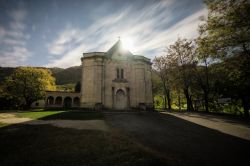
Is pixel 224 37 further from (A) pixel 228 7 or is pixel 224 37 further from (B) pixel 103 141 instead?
(B) pixel 103 141

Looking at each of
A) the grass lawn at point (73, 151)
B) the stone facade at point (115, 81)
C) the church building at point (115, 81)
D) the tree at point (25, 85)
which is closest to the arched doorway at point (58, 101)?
the tree at point (25, 85)

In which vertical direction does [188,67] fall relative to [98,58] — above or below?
below

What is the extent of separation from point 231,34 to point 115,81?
60.3 feet

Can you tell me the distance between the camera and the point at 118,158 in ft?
16.1

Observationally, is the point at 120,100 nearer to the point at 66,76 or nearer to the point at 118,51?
the point at 118,51

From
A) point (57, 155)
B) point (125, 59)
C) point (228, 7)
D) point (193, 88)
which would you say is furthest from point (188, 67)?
point (57, 155)

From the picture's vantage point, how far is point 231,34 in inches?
497

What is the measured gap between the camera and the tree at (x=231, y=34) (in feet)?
39.1

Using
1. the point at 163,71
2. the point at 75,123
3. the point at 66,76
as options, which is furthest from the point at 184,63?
the point at 66,76

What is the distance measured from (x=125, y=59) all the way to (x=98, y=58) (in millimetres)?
5482

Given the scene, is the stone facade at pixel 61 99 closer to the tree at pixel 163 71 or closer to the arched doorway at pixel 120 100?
the arched doorway at pixel 120 100

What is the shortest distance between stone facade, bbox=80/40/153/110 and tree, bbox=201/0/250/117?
→ 49.6 ft

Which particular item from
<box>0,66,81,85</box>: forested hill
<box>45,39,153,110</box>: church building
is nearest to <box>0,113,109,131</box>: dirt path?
<box>45,39,153,110</box>: church building

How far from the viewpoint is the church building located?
2511 centimetres
